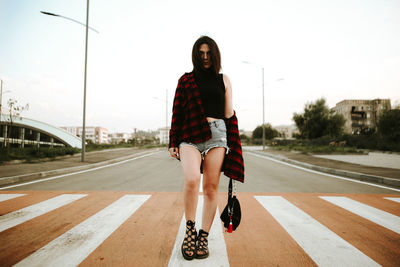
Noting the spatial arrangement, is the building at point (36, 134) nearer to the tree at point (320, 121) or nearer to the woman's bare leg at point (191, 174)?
the tree at point (320, 121)

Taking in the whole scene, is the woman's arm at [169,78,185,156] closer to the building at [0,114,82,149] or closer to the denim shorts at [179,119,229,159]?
the denim shorts at [179,119,229,159]

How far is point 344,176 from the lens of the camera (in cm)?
788

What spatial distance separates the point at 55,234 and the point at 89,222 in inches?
18.2

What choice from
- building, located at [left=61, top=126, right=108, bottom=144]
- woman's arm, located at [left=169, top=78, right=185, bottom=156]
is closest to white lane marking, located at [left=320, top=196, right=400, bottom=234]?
woman's arm, located at [left=169, top=78, right=185, bottom=156]

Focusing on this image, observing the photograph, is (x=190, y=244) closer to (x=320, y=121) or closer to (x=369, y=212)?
(x=369, y=212)

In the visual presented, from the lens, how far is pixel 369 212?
11.9 feet

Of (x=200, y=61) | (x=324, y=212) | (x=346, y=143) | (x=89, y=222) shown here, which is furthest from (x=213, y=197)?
(x=346, y=143)

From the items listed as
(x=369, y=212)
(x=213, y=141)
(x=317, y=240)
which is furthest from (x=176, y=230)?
(x=369, y=212)

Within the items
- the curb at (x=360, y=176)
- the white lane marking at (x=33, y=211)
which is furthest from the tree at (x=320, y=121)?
the white lane marking at (x=33, y=211)

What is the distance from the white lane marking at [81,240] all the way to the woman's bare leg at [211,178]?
3.80 feet

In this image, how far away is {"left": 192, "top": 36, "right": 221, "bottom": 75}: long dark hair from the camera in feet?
7.77

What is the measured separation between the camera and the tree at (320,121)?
37062 millimetres

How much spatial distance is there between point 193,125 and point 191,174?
1.50ft

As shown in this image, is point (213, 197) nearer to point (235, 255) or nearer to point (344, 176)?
point (235, 255)
